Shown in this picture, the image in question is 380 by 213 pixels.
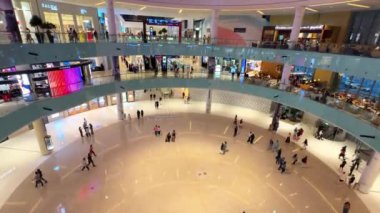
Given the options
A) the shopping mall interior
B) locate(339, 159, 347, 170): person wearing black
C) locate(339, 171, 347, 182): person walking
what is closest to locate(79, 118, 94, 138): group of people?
the shopping mall interior

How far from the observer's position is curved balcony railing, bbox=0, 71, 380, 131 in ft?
36.7

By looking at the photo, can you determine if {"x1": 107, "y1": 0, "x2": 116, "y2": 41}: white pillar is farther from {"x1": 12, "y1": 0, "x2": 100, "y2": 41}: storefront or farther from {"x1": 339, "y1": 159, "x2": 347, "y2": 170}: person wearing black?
{"x1": 339, "y1": 159, "x2": 347, "y2": 170}: person wearing black

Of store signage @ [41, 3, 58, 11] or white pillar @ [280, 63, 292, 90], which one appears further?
store signage @ [41, 3, 58, 11]

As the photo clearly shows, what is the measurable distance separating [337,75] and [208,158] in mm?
13364

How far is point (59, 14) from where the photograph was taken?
19.3 metres

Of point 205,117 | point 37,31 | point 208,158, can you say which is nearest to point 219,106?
point 205,117

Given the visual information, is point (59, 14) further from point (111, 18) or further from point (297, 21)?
point (297, 21)

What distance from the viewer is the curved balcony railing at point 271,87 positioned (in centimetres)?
1118

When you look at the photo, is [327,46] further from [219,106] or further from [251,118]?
[219,106]

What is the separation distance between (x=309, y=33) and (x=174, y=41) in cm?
1263

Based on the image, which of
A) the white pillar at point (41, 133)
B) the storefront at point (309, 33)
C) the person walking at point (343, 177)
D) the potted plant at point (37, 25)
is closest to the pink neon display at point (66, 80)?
the white pillar at point (41, 133)

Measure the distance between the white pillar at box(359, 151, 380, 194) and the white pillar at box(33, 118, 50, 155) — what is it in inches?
825

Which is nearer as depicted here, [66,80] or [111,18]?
[66,80]

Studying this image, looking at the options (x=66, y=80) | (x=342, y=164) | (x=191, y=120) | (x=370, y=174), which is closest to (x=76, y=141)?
(x=66, y=80)
